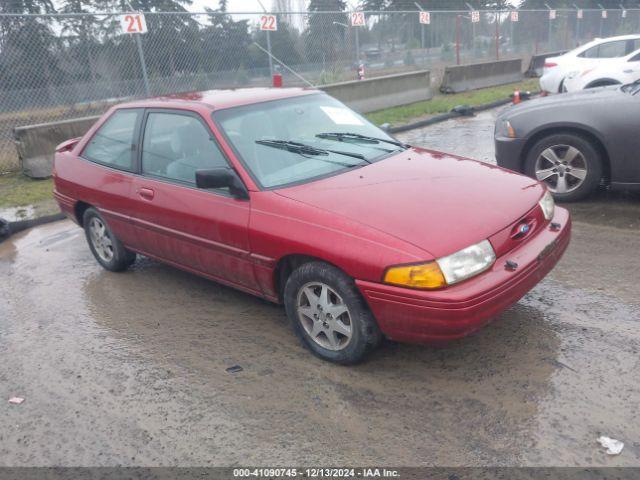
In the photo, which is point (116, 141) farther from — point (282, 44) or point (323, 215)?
point (282, 44)

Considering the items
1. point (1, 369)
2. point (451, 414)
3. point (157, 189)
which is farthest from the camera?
point (157, 189)

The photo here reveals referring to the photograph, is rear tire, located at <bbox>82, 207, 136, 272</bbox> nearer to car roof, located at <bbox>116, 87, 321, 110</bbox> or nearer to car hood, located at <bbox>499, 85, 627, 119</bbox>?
car roof, located at <bbox>116, 87, 321, 110</bbox>

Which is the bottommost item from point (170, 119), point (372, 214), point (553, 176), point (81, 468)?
point (81, 468)

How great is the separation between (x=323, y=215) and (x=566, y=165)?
12.0 ft

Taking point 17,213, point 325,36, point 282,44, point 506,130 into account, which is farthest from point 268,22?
point 506,130

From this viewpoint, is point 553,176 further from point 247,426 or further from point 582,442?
point 247,426

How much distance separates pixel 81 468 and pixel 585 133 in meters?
5.28

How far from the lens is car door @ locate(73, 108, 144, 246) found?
4672 millimetres

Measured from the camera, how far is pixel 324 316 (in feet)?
11.3

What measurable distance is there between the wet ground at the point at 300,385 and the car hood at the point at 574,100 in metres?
1.72

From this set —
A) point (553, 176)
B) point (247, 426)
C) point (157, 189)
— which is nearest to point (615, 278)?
point (553, 176)

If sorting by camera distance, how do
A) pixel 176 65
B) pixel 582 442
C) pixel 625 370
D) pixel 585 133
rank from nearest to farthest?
pixel 582 442
pixel 625 370
pixel 585 133
pixel 176 65

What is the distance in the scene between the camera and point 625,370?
3184 mm

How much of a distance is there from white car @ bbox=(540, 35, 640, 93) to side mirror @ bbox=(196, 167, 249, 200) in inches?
444
